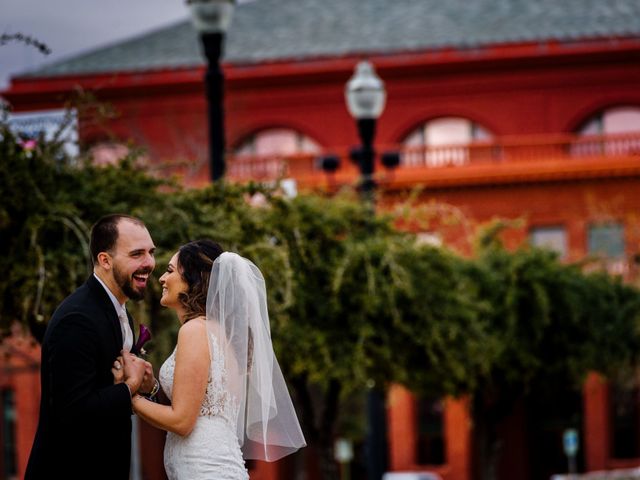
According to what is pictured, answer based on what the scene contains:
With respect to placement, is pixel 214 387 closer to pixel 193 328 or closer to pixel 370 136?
pixel 193 328

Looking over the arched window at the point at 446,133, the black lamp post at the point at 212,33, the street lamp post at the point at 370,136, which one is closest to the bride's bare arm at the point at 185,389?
the black lamp post at the point at 212,33

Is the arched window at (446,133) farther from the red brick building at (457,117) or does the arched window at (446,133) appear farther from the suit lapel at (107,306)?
the suit lapel at (107,306)

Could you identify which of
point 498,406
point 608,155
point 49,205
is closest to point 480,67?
point 608,155

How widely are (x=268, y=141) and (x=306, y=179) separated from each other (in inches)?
144

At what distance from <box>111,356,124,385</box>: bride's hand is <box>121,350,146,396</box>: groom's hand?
0.02 m

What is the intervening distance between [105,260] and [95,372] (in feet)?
1.84

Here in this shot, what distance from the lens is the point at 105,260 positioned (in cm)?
706

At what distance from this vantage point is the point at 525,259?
2500 cm

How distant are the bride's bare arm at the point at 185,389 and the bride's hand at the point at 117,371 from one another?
0.46ft

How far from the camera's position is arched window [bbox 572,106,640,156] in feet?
138

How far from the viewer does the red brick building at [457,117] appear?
1647 inches

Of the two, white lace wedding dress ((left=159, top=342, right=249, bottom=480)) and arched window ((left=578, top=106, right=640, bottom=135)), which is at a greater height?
arched window ((left=578, top=106, right=640, bottom=135))

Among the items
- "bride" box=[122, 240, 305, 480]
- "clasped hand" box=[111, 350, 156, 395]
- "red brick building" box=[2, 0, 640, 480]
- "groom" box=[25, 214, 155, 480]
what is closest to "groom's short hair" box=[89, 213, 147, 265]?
"groom" box=[25, 214, 155, 480]

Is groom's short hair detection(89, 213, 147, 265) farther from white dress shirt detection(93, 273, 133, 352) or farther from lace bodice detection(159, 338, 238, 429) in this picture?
lace bodice detection(159, 338, 238, 429)
